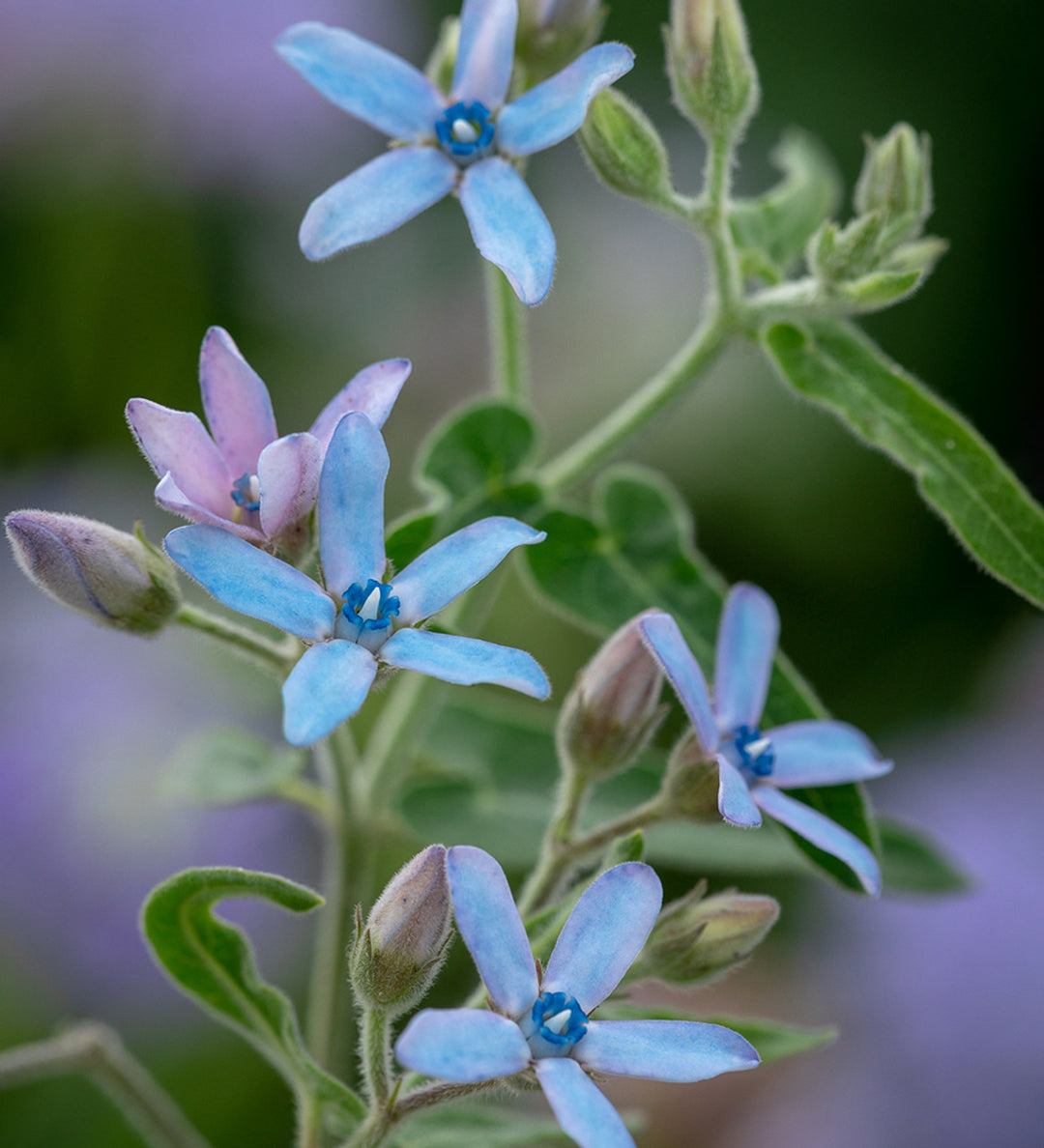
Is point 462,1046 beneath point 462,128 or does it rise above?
beneath

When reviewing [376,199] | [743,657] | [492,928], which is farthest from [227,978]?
A: [376,199]

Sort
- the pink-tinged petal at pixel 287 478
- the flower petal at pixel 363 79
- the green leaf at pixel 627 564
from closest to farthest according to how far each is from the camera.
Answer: the pink-tinged petal at pixel 287 478, the flower petal at pixel 363 79, the green leaf at pixel 627 564

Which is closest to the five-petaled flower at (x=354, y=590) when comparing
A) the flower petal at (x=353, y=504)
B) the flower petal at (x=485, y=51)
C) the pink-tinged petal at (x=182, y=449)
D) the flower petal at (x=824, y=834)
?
the flower petal at (x=353, y=504)

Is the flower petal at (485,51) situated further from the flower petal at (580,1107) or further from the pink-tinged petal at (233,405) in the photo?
the flower petal at (580,1107)

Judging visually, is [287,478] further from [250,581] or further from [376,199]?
[376,199]

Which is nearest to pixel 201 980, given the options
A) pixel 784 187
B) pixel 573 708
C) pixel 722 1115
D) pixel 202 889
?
pixel 202 889

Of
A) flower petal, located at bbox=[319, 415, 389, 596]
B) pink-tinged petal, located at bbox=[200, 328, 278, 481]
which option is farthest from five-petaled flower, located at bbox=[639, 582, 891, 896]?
pink-tinged petal, located at bbox=[200, 328, 278, 481]
